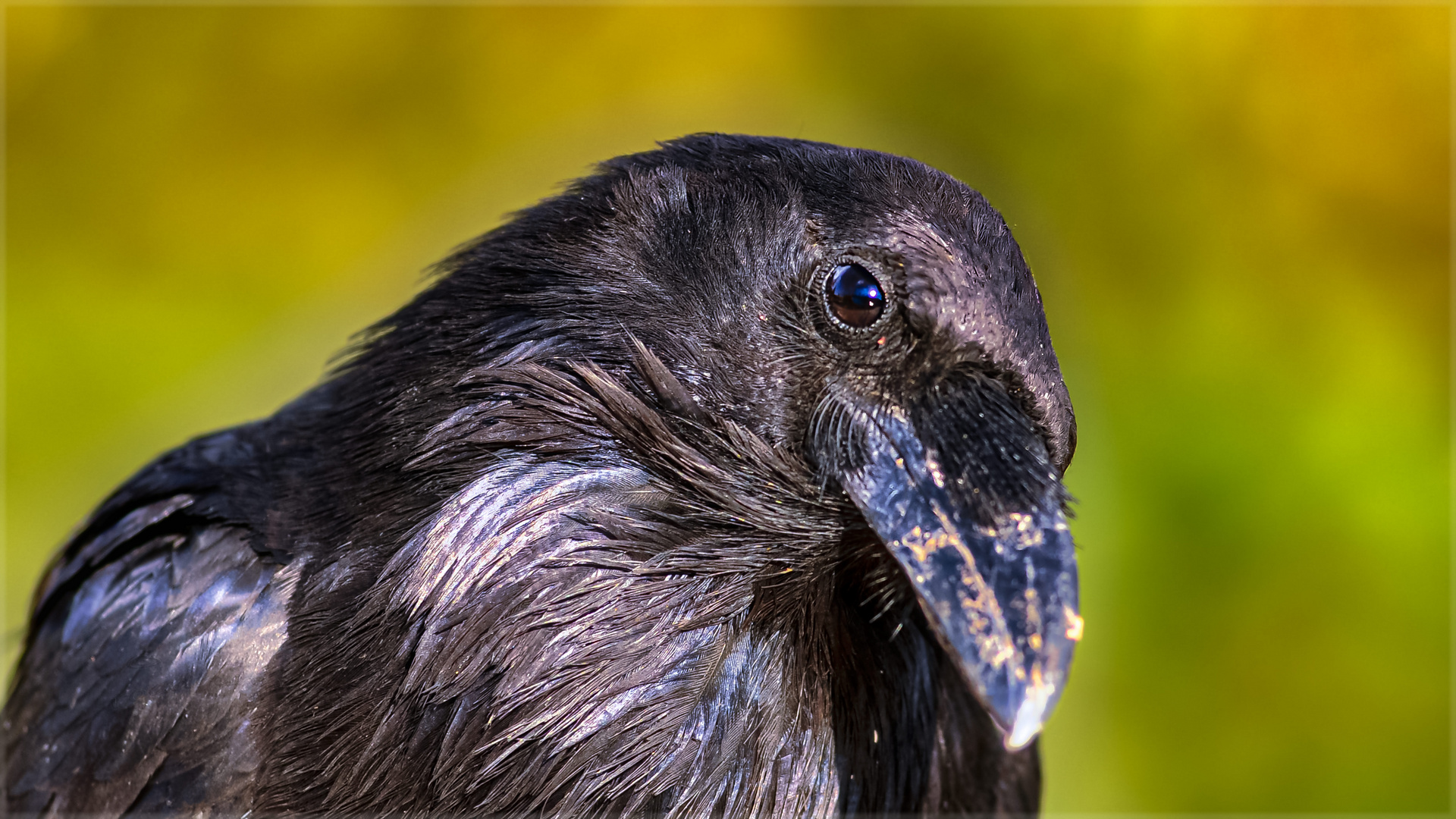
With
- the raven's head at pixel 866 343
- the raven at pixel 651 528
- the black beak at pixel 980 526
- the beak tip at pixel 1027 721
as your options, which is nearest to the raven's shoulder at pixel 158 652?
the raven at pixel 651 528

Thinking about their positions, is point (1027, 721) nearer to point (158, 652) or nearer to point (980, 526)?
point (980, 526)

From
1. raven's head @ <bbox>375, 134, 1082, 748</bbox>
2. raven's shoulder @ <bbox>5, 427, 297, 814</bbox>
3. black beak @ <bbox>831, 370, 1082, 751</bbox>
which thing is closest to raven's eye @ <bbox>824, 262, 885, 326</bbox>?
raven's head @ <bbox>375, 134, 1082, 748</bbox>

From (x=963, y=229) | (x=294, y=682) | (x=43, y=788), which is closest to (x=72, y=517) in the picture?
(x=43, y=788)

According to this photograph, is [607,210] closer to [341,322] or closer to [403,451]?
[403,451]

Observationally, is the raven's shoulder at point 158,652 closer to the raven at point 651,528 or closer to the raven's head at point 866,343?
the raven at point 651,528

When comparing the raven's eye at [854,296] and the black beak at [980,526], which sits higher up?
the raven's eye at [854,296]

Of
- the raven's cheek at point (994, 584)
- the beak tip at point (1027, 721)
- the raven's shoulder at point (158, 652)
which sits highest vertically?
the raven's shoulder at point (158, 652)

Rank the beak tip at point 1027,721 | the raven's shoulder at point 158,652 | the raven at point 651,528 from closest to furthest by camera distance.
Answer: the beak tip at point 1027,721
the raven at point 651,528
the raven's shoulder at point 158,652

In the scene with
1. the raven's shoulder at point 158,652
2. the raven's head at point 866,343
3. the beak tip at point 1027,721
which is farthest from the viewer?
the raven's shoulder at point 158,652
